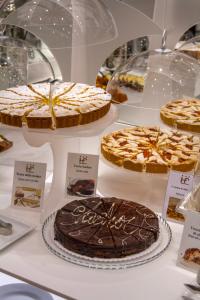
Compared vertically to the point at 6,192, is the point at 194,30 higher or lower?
higher

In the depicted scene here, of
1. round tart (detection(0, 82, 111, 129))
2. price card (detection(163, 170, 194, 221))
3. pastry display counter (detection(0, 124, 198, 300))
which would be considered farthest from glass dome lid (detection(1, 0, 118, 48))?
pastry display counter (detection(0, 124, 198, 300))

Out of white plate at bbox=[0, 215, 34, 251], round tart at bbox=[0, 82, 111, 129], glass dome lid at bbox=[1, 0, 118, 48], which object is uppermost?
glass dome lid at bbox=[1, 0, 118, 48]

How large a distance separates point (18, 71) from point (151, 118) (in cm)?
77

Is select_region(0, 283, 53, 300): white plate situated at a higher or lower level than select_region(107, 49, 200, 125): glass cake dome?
lower

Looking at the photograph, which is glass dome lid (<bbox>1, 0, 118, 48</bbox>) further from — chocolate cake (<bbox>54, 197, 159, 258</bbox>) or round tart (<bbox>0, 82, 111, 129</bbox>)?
chocolate cake (<bbox>54, 197, 159, 258</bbox>)

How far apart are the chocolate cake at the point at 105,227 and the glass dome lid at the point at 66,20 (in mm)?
525

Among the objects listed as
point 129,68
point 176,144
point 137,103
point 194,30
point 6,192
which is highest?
point 194,30

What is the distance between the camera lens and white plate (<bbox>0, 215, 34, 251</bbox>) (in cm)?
123

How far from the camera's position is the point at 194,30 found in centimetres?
183

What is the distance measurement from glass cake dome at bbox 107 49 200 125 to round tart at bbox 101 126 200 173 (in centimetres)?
8

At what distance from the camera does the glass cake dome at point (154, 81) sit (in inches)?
64.1

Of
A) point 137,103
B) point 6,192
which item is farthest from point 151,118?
point 6,192

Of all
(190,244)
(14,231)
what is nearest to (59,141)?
(14,231)

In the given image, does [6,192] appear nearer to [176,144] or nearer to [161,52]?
[176,144]
